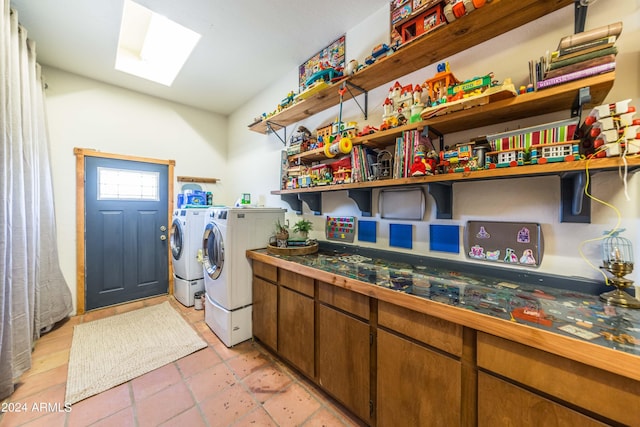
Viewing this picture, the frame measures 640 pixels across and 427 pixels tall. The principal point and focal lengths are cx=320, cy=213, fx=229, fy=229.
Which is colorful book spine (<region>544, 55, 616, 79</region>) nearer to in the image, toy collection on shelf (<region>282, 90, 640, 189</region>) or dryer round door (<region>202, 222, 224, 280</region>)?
toy collection on shelf (<region>282, 90, 640, 189</region>)

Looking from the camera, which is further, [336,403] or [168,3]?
[168,3]

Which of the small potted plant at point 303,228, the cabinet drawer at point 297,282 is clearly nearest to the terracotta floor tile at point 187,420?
the cabinet drawer at point 297,282

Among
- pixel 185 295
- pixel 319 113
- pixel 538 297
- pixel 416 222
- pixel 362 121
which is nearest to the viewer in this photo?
pixel 538 297

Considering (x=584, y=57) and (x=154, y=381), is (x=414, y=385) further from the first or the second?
(x=154, y=381)

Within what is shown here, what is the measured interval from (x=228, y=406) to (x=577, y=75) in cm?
257

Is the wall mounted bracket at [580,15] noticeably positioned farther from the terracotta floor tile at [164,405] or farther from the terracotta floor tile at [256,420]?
the terracotta floor tile at [164,405]

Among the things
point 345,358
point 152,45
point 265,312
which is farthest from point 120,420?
point 152,45

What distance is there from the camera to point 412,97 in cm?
156

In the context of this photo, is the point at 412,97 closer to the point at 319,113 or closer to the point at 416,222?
the point at 416,222

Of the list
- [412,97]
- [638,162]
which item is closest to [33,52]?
[412,97]

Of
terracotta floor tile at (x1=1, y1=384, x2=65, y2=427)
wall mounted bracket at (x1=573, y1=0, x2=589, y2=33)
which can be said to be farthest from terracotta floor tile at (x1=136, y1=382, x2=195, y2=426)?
wall mounted bracket at (x1=573, y1=0, x2=589, y2=33)

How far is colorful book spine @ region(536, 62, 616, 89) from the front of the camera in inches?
36.0

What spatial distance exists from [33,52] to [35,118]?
63cm

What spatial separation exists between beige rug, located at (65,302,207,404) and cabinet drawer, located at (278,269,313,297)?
3.81ft
